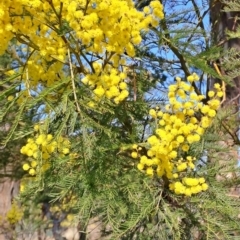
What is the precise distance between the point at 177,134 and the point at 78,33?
415mm

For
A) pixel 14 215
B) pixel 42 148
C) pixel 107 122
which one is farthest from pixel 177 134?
pixel 14 215

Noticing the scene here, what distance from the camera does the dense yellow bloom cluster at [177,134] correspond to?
1.54 meters

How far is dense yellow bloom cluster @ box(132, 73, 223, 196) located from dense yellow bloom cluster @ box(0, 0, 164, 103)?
16 cm

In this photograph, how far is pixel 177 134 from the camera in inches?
60.7

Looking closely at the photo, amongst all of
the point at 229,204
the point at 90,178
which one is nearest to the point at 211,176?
the point at 229,204

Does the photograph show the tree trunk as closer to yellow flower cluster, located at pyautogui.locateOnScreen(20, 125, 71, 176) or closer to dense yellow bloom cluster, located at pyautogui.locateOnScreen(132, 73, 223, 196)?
dense yellow bloom cluster, located at pyautogui.locateOnScreen(132, 73, 223, 196)

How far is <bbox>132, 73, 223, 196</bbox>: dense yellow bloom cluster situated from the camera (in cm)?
154

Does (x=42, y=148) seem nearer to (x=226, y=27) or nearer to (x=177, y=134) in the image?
(x=177, y=134)

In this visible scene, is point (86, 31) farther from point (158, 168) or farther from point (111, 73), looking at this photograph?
point (158, 168)

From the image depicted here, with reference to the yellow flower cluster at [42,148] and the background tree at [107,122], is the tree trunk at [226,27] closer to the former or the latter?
the background tree at [107,122]

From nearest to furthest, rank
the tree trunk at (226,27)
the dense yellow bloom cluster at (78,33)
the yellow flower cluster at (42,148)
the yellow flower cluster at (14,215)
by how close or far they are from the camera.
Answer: the dense yellow bloom cluster at (78,33) → the yellow flower cluster at (42,148) → the tree trunk at (226,27) → the yellow flower cluster at (14,215)

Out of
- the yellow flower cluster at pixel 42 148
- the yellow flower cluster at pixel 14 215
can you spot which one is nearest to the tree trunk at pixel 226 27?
the yellow flower cluster at pixel 42 148

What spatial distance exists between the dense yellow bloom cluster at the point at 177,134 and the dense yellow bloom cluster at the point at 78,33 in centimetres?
16

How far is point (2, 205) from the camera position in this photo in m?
4.70
